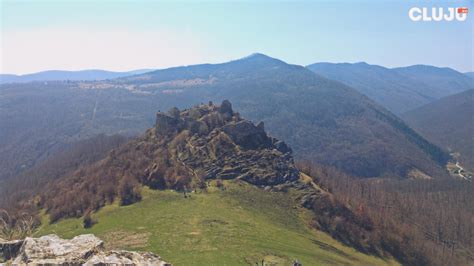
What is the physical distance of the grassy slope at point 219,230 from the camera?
199 ft

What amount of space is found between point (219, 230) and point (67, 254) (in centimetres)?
4484

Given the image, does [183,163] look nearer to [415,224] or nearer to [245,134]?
[245,134]

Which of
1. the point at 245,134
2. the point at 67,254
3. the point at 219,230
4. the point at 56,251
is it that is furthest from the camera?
the point at 245,134

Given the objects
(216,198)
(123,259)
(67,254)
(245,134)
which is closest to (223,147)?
(245,134)

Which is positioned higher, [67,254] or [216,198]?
[67,254]

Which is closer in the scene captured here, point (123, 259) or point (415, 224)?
point (123, 259)

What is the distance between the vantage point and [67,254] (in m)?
27.5

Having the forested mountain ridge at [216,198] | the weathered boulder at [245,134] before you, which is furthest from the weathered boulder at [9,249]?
the weathered boulder at [245,134]

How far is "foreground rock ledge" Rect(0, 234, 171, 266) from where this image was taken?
2634 cm

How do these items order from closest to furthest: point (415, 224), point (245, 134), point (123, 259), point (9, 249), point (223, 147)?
point (123, 259)
point (9, 249)
point (223, 147)
point (245, 134)
point (415, 224)

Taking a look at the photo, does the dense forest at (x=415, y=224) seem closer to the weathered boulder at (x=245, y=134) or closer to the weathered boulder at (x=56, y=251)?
the weathered boulder at (x=245, y=134)

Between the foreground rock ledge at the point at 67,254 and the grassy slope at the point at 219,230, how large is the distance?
26409 mm

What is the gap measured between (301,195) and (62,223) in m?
58.1

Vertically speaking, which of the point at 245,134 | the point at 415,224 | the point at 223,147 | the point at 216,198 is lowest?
the point at 415,224
